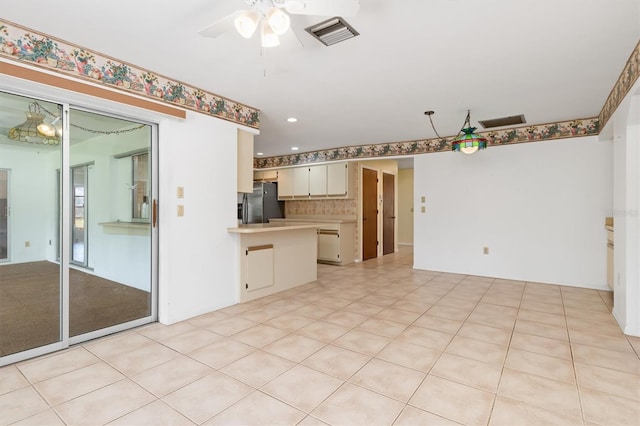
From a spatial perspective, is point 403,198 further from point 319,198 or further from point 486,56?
point 486,56

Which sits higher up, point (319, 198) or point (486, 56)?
A: point (486, 56)

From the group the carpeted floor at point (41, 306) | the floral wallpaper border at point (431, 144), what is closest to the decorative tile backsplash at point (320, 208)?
the floral wallpaper border at point (431, 144)

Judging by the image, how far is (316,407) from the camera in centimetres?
176

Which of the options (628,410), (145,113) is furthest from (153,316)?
(628,410)

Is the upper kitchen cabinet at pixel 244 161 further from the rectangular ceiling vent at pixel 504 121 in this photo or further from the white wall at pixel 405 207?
the white wall at pixel 405 207

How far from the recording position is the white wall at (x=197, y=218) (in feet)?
9.96

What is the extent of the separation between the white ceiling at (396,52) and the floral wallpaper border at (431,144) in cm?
46

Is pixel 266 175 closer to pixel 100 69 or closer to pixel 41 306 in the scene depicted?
pixel 100 69

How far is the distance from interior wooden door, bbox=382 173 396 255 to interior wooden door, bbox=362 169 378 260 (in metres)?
0.39

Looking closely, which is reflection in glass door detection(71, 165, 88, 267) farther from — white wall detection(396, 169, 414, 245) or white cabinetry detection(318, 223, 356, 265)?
white wall detection(396, 169, 414, 245)

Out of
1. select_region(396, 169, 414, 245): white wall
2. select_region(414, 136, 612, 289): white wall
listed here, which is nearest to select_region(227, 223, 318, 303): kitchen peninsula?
select_region(414, 136, 612, 289): white wall

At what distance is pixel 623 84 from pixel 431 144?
281cm

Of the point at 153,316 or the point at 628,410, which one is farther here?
the point at 153,316

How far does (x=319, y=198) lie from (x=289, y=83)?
3.82 m
